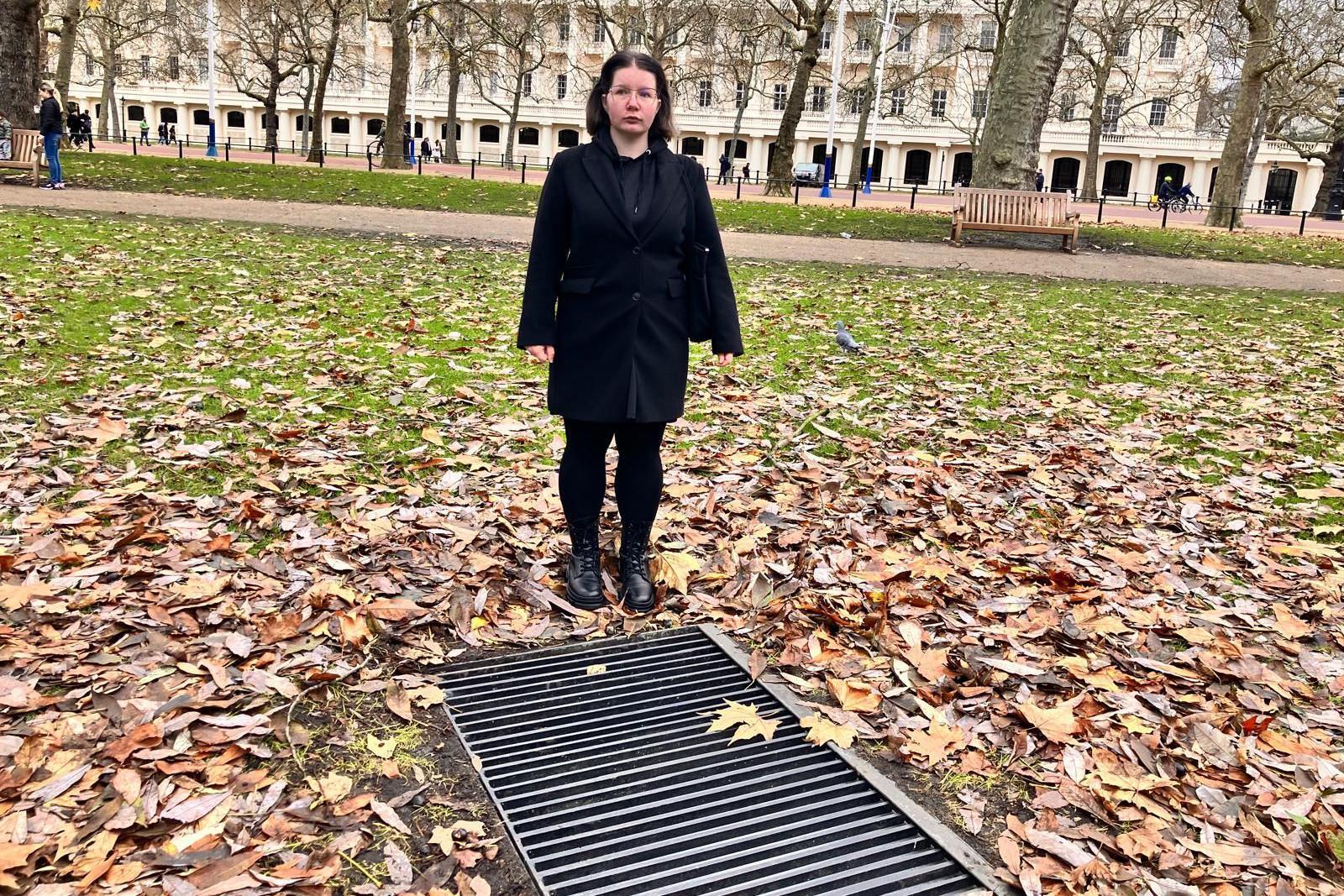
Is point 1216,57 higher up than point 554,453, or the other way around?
point 1216,57

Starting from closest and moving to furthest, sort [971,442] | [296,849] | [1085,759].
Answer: [296,849]
[1085,759]
[971,442]

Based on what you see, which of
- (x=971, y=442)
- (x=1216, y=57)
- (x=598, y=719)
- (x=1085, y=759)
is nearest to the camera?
(x=1085, y=759)

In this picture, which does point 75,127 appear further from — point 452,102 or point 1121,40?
point 1121,40

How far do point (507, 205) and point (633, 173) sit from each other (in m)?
17.4

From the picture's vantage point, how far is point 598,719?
3.46 metres

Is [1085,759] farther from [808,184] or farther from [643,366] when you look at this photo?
[808,184]

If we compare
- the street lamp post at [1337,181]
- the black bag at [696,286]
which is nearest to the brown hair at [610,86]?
the black bag at [696,286]

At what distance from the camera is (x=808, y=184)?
4553 cm

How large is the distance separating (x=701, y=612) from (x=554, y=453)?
2.02 m

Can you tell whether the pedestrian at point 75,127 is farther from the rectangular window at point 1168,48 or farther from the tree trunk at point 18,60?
the rectangular window at point 1168,48

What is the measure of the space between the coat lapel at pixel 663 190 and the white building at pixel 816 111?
59.1 metres

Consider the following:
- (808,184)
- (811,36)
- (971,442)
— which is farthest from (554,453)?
(808,184)

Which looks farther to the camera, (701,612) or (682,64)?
(682,64)

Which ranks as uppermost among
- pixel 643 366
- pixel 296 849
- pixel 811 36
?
pixel 811 36
